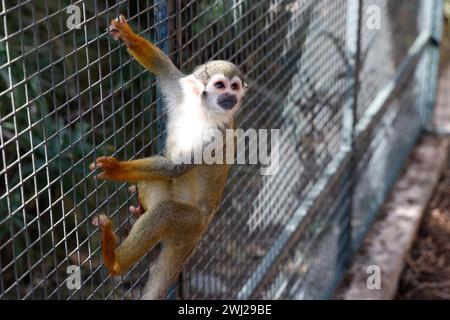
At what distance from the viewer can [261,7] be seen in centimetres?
353

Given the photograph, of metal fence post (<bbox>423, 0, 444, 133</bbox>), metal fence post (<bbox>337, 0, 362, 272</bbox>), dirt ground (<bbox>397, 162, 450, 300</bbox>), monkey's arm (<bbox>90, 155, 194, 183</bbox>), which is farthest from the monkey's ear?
metal fence post (<bbox>423, 0, 444, 133</bbox>)

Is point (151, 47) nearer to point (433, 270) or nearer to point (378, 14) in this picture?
point (378, 14)

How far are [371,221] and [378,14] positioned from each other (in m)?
1.30

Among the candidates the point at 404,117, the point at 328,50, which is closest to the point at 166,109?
the point at 328,50

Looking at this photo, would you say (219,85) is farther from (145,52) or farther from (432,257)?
(432,257)

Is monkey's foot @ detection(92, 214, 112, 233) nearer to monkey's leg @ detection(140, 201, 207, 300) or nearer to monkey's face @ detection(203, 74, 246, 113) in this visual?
monkey's leg @ detection(140, 201, 207, 300)

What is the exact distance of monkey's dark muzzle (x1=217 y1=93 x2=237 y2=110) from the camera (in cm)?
292

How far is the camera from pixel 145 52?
9.03 ft

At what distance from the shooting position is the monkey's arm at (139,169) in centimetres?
248

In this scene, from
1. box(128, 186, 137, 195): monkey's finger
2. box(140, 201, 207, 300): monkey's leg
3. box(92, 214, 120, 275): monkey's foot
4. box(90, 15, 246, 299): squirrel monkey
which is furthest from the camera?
box(128, 186, 137, 195): monkey's finger

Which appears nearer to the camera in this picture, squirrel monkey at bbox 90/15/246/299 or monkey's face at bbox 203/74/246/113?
squirrel monkey at bbox 90/15/246/299

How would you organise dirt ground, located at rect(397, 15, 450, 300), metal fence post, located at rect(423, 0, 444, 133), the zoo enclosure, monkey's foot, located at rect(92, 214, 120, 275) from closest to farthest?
monkey's foot, located at rect(92, 214, 120, 275)
the zoo enclosure
dirt ground, located at rect(397, 15, 450, 300)
metal fence post, located at rect(423, 0, 444, 133)

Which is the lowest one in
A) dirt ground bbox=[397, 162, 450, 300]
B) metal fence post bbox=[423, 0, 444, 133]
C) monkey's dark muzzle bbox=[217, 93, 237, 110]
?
dirt ground bbox=[397, 162, 450, 300]

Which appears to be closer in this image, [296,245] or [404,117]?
[296,245]
